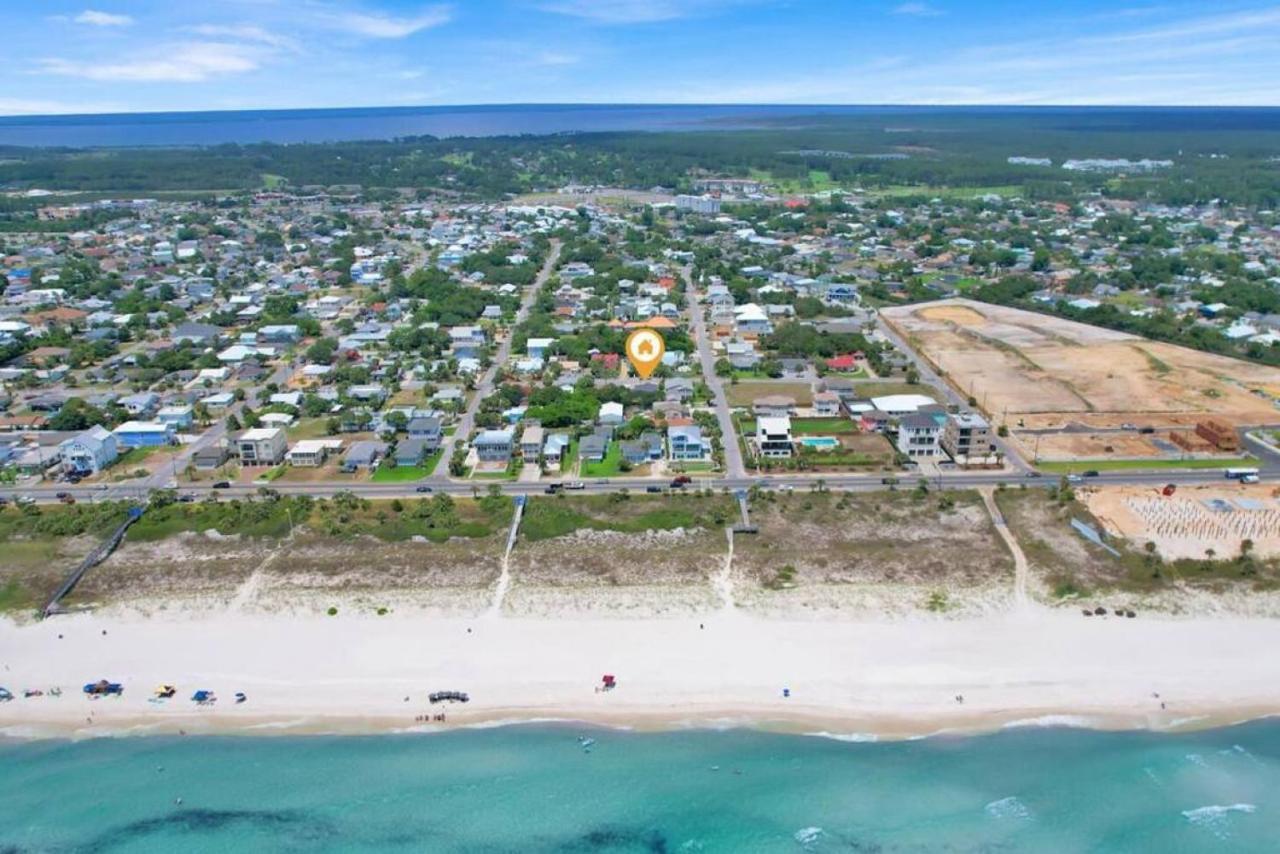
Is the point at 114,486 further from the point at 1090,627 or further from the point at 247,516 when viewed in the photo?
the point at 1090,627

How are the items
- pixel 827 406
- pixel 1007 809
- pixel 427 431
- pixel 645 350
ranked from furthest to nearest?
1. pixel 645 350
2. pixel 827 406
3. pixel 427 431
4. pixel 1007 809

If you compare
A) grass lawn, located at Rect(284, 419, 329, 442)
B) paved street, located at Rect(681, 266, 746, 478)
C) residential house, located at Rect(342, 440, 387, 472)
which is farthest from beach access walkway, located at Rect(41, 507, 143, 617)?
paved street, located at Rect(681, 266, 746, 478)

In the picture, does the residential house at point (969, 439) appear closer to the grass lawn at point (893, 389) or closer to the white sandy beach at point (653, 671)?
the grass lawn at point (893, 389)

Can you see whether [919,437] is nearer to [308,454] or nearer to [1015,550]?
[1015,550]

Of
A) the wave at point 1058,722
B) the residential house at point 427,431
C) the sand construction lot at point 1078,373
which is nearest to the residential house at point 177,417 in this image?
the residential house at point 427,431

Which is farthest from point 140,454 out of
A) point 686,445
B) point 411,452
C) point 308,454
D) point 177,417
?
point 686,445

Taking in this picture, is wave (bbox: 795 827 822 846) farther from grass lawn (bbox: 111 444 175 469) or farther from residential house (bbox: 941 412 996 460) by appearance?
grass lawn (bbox: 111 444 175 469)
